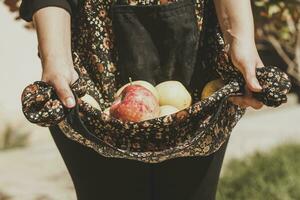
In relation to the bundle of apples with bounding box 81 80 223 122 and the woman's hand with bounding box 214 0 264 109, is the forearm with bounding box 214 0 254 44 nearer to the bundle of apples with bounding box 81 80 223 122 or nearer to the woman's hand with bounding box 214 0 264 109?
the woman's hand with bounding box 214 0 264 109

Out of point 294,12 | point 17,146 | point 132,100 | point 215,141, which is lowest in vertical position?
point 17,146

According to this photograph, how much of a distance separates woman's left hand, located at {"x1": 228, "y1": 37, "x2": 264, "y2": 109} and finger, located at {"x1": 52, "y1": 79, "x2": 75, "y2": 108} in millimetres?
471

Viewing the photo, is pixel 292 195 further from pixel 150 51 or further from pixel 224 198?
pixel 150 51

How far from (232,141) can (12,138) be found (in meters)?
1.79

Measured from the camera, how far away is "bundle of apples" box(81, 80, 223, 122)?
204cm

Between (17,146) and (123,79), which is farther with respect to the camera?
(17,146)

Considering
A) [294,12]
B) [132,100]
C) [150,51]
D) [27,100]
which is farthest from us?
[294,12]

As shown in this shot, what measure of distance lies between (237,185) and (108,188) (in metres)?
2.02

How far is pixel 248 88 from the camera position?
1.95 metres

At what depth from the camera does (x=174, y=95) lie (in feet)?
6.85

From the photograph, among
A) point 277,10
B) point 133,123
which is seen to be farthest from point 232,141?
point 133,123

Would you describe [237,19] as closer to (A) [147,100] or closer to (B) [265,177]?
(A) [147,100]

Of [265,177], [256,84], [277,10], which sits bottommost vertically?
[265,177]

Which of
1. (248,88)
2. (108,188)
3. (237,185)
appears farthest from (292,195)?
(248,88)
